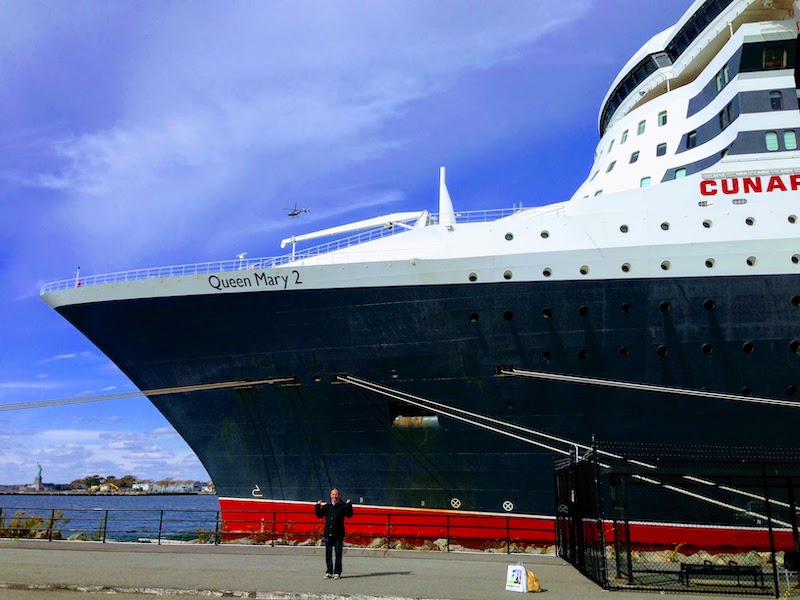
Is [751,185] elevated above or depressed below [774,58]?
below

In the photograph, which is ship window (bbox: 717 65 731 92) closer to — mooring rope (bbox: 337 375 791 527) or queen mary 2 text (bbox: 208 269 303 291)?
mooring rope (bbox: 337 375 791 527)

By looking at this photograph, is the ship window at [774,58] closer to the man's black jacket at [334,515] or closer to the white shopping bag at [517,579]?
the white shopping bag at [517,579]

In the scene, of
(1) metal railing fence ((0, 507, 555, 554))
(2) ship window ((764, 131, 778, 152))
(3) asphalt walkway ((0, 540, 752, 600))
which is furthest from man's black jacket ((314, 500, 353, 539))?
(2) ship window ((764, 131, 778, 152))

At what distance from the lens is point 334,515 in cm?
1006

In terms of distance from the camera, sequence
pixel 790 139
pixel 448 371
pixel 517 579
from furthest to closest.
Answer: pixel 790 139 < pixel 448 371 < pixel 517 579

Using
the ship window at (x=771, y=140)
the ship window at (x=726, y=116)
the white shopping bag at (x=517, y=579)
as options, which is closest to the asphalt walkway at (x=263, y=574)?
the white shopping bag at (x=517, y=579)

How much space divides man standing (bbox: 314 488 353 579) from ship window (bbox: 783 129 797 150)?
1273 cm

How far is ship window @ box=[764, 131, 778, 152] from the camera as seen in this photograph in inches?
606

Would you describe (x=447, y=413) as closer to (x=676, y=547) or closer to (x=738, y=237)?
(x=676, y=547)

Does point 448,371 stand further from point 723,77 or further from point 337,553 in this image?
point 723,77

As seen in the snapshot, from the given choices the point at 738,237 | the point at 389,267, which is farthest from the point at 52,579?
the point at 738,237

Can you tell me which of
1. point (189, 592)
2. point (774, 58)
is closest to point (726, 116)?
point (774, 58)

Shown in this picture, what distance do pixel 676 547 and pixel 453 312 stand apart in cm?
668

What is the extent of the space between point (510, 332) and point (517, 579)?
6433 millimetres
